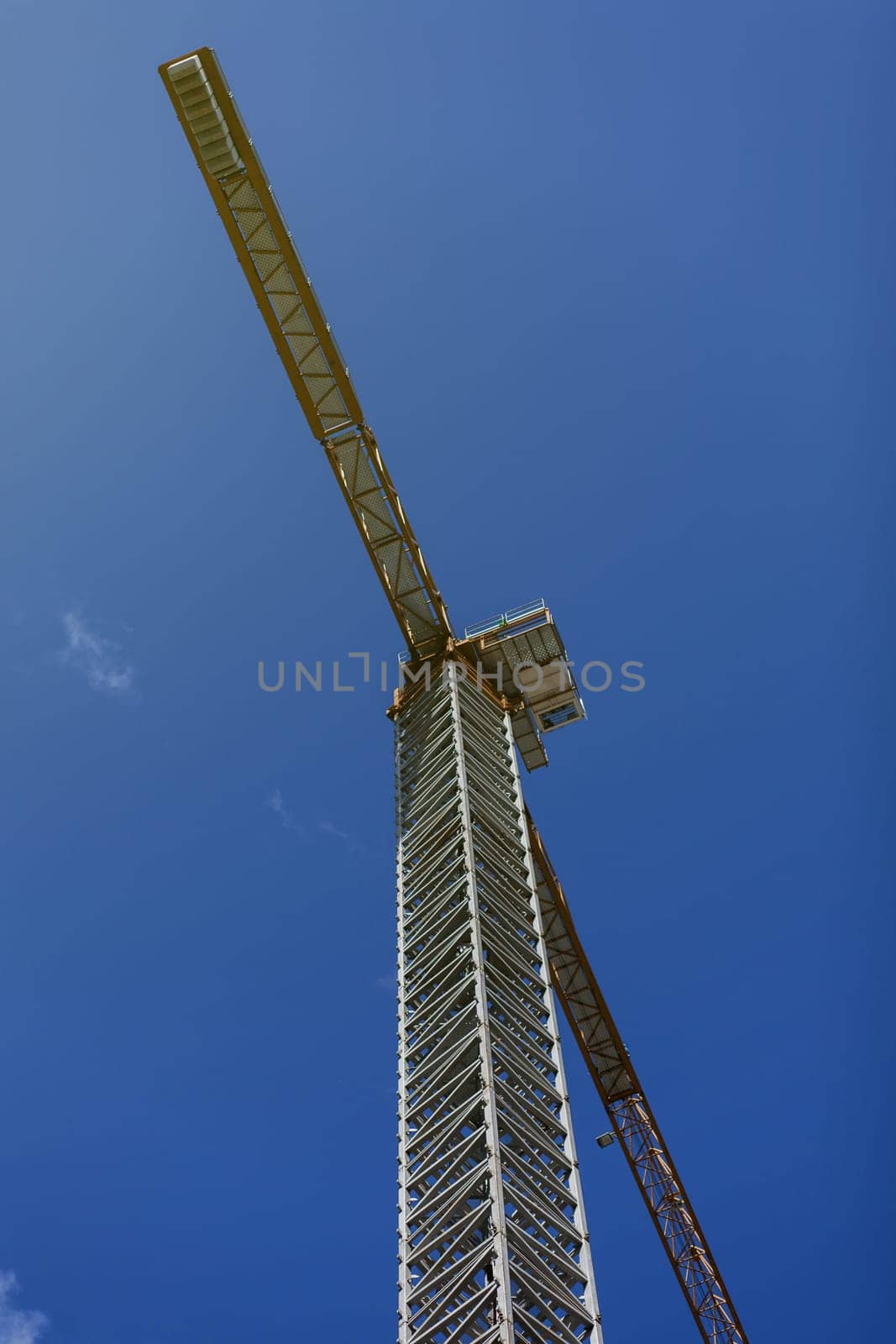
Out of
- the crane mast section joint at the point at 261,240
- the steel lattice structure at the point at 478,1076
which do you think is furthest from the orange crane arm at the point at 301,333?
the steel lattice structure at the point at 478,1076

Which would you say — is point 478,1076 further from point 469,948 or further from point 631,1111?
point 631,1111

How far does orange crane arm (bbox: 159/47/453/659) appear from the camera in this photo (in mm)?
30156

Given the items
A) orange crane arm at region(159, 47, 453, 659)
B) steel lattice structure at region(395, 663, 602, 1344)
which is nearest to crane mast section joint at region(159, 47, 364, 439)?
orange crane arm at region(159, 47, 453, 659)

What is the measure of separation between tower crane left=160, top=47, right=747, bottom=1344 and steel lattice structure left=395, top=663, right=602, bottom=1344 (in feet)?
0.16

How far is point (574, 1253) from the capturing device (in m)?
20.6

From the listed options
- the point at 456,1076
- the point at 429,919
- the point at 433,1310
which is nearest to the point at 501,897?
the point at 429,919

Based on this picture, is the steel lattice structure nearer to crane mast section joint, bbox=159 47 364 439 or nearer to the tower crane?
the tower crane

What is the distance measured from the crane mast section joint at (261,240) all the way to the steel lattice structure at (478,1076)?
9.51 metres

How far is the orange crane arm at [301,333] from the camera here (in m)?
30.2

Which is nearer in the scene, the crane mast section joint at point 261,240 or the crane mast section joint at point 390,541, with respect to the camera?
the crane mast section joint at point 261,240

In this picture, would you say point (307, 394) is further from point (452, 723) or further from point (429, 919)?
point (429, 919)

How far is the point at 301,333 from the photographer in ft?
107

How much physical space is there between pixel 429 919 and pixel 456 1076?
4.78 meters

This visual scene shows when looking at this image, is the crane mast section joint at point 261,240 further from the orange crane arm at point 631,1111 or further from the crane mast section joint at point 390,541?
the orange crane arm at point 631,1111
